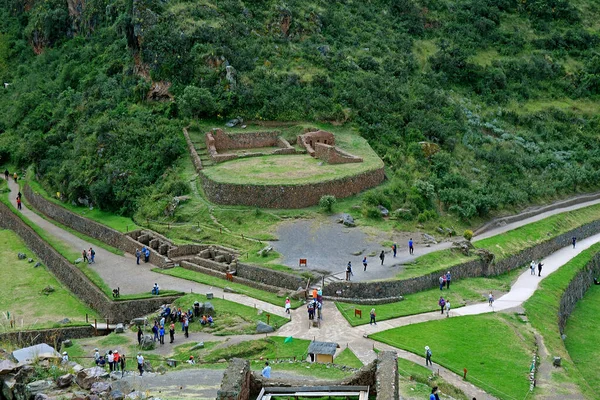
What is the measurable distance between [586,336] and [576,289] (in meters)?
7.47

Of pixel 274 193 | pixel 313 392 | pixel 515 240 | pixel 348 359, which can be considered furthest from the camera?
pixel 515 240

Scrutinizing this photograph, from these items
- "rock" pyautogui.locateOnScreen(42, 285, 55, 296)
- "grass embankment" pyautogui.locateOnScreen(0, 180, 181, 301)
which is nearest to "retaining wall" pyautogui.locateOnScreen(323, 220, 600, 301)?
"grass embankment" pyautogui.locateOnScreen(0, 180, 181, 301)

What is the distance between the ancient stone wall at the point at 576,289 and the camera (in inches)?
2116

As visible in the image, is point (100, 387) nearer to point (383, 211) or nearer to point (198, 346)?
point (198, 346)

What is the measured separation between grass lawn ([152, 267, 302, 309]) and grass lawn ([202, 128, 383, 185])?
1027cm

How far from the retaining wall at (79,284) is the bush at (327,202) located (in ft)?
49.4

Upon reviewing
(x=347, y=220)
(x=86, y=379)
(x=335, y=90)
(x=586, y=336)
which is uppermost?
(x=335, y=90)

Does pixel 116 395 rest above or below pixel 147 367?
above

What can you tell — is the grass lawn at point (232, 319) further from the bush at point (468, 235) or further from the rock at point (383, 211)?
the bush at point (468, 235)

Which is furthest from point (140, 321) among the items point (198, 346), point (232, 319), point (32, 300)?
point (32, 300)

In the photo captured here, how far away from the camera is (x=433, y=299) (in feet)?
165

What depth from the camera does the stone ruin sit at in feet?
224

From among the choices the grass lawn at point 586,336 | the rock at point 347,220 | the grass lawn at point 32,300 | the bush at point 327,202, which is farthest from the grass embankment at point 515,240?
the grass lawn at point 32,300

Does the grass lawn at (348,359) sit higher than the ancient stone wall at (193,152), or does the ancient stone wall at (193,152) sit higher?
the ancient stone wall at (193,152)
